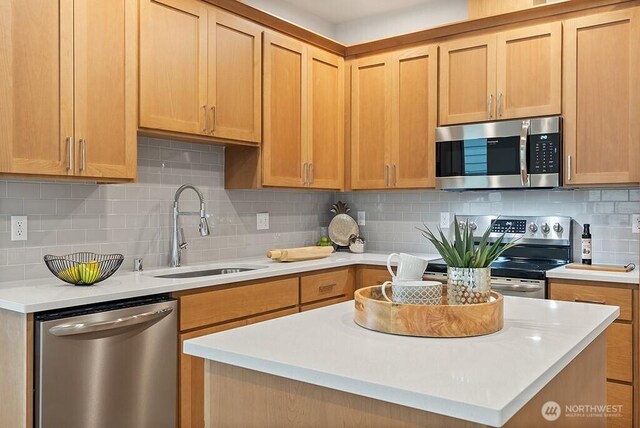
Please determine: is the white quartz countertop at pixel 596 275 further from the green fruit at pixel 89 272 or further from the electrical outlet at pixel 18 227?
the electrical outlet at pixel 18 227

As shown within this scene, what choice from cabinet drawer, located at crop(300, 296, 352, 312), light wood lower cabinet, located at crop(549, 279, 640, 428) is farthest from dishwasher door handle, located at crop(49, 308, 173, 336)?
light wood lower cabinet, located at crop(549, 279, 640, 428)

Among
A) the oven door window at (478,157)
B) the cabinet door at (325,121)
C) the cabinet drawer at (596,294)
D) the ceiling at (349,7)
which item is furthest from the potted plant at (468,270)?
the ceiling at (349,7)

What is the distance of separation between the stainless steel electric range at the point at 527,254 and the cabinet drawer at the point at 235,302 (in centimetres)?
93

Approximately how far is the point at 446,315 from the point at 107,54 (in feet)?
6.84

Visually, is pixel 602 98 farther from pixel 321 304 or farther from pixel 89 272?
pixel 89 272

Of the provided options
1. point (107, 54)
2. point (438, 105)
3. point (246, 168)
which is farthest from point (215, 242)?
point (438, 105)

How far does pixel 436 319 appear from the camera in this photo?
150 cm

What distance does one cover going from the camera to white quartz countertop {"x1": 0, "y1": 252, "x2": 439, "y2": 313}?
2176 mm

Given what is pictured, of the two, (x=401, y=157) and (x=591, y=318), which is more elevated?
(x=401, y=157)

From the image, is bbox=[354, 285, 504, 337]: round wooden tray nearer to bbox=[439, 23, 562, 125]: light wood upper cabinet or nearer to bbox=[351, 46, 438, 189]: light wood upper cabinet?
bbox=[439, 23, 562, 125]: light wood upper cabinet

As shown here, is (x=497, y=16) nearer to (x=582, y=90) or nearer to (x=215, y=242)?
(x=582, y=90)

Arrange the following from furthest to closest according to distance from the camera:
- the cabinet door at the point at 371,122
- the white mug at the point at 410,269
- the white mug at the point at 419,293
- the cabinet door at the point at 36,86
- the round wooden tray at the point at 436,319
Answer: the cabinet door at the point at 371,122, the cabinet door at the point at 36,86, the white mug at the point at 410,269, the white mug at the point at 419,293, the round wooden tray at the point at 436,319

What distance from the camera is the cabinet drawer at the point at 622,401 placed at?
118 inches

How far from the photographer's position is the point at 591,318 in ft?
5.77
